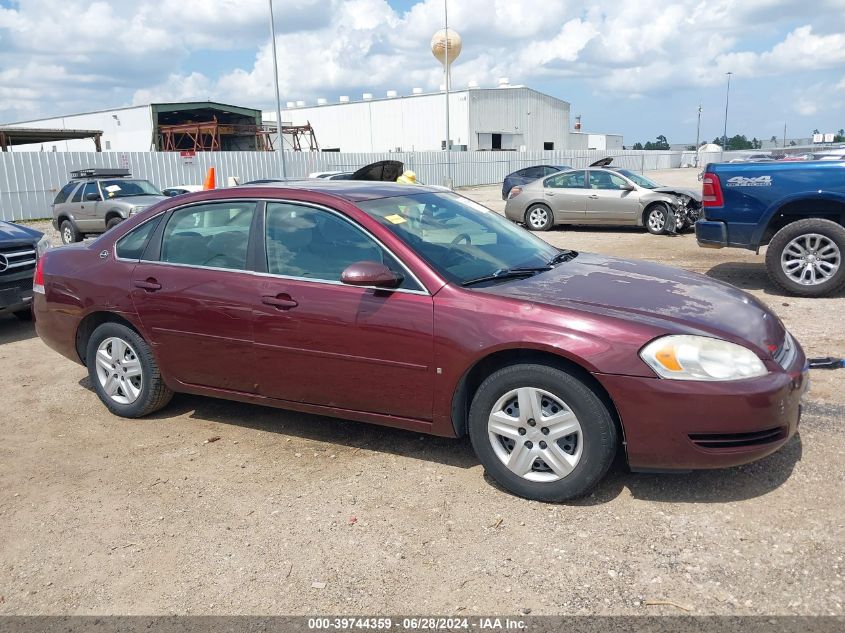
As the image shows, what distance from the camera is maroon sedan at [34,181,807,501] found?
324cm

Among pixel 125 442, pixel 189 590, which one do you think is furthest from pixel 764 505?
pixel 125 442

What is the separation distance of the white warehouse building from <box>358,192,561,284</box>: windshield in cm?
4513

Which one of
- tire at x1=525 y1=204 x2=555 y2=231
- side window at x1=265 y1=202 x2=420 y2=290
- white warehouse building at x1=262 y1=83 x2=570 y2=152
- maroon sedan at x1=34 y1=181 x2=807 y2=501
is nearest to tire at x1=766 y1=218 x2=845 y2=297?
maroon sedan at x1=34 y1=181 x2=807 y2=501

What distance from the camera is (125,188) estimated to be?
55.1 feet

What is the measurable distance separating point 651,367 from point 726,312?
730mm

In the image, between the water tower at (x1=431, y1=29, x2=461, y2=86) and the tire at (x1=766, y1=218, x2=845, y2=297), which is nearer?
the tire at (x1=766, y1=218, x2=845, y2=297)

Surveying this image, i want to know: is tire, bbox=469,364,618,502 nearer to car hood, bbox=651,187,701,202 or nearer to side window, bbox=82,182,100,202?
car hood, bbox=651,187,701,202

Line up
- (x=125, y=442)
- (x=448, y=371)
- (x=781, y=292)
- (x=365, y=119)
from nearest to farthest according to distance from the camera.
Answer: (x=448, y=371) → (x=125, y=442) → (x=781, y=292) → (x=365, y=119)

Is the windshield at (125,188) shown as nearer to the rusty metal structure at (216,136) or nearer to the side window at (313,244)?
the side window at (313,244)

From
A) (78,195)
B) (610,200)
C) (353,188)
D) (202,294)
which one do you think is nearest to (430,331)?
(353,188)

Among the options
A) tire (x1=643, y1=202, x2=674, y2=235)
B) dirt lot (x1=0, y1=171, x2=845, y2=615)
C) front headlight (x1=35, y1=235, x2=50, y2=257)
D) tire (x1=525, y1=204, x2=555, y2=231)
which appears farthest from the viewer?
tire (x1=525, y1=204, x2=555, y2=231)

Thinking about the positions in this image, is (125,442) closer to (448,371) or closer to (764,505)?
(448,371)

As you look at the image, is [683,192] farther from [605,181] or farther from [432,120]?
[432,120]

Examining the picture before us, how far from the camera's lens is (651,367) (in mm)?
3191
